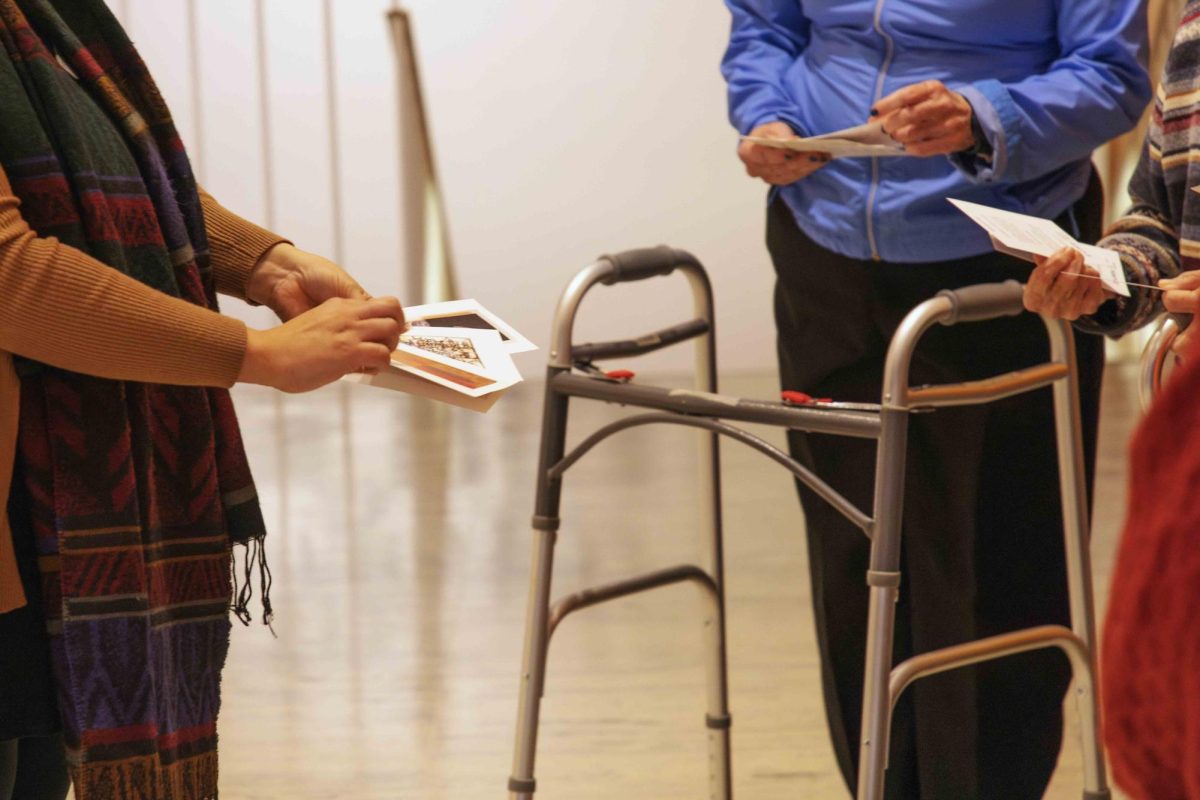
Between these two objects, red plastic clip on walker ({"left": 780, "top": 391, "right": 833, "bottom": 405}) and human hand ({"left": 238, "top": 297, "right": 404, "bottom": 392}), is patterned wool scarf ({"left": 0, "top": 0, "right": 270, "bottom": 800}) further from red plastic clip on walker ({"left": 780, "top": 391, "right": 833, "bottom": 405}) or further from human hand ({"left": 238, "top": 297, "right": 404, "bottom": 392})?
red plastic clip on walker ({"left": 780, "top": 391, "right": 833, "bottom": 405})

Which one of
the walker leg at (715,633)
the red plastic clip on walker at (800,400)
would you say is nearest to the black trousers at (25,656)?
the red plastic clip on walker at (800,400)

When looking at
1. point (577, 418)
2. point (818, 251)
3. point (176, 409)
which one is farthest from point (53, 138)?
point (577, 418)

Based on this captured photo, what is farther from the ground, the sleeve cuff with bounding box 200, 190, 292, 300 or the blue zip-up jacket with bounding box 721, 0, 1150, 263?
the blue zip-up jacket with bounding box 721, 0, 1150, 263

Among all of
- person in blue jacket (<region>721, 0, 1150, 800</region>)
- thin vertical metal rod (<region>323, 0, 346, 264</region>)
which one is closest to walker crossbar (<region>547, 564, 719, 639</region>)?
person in blue jacket (<region>721, 0, 1150, 800</region>)

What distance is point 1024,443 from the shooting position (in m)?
1.98

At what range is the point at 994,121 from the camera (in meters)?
1.76

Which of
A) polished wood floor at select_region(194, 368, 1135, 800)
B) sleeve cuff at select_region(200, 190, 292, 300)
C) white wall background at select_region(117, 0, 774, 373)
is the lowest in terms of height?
polished wood floor at select_region(194, 368, 1135, 800)

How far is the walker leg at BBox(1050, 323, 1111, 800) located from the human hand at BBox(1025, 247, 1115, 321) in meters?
0.21

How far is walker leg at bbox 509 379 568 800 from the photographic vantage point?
6.31 ft

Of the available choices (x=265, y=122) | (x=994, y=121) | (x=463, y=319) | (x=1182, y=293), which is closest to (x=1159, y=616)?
(x=1182, y=293)

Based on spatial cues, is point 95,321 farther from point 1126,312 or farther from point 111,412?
point 1126,312

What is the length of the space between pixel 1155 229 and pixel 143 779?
48.9 inches

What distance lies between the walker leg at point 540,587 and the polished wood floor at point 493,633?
326 millimetres

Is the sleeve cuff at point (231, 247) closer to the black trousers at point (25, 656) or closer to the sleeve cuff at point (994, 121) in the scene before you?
the black trousers at point (25, 656)
